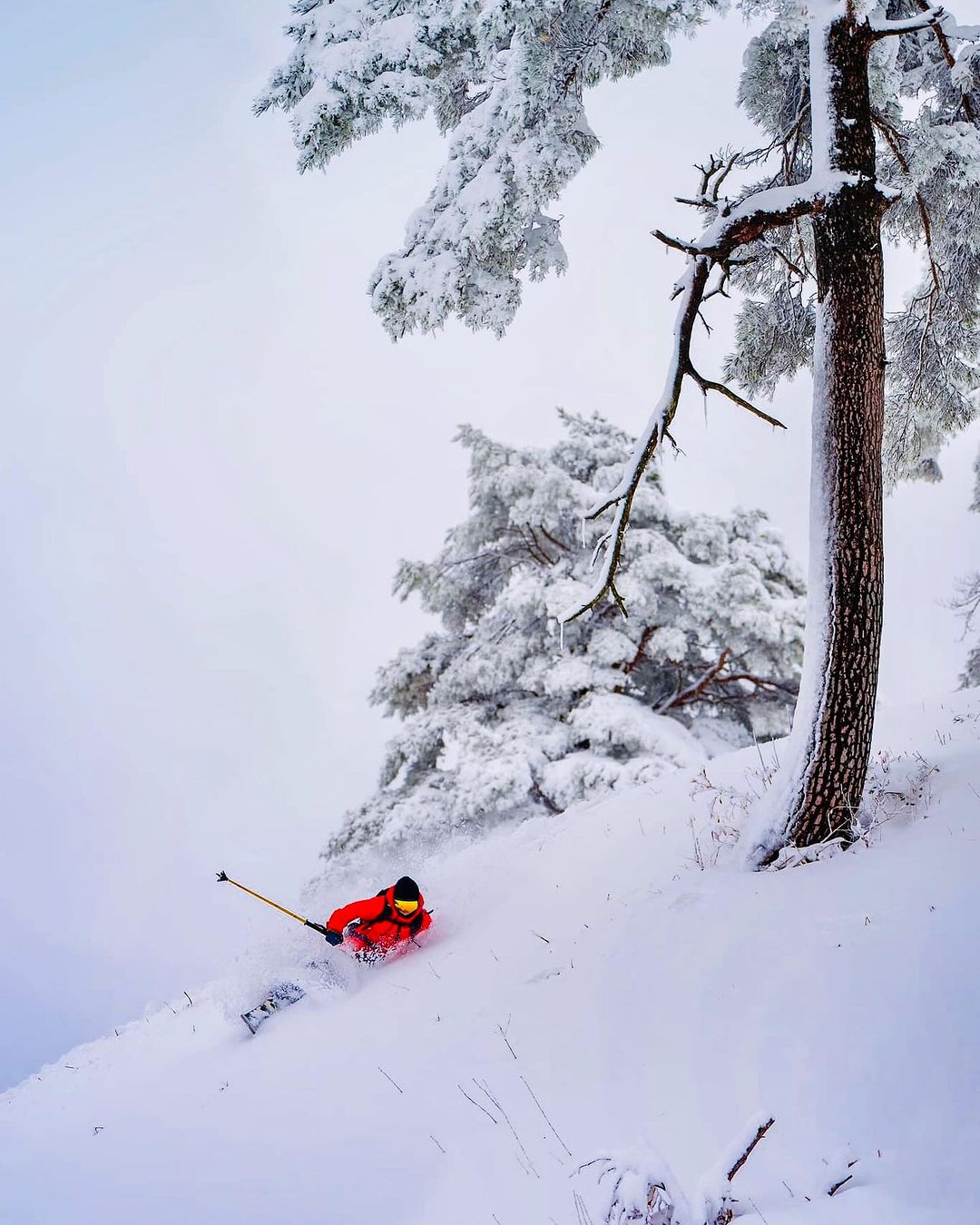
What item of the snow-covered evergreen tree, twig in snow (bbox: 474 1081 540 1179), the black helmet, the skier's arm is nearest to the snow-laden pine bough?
the snow-covered evergreen tree

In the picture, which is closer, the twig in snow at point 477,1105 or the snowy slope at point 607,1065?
the snowy slope at point 607,1065

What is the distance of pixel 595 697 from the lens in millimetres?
12242

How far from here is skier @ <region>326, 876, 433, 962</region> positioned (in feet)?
18.6

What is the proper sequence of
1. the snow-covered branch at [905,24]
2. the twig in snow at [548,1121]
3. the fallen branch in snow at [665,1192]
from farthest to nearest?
the snow-covered branch at [905,24] < the twig in snow at [548,1121] < the fallen branch in snow at [665,1192]

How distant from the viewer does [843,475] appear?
4.38 meters

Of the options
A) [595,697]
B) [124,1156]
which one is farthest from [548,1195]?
[595,697]

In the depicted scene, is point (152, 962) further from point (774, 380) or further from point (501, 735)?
point (774, 380)

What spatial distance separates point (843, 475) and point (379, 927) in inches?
194

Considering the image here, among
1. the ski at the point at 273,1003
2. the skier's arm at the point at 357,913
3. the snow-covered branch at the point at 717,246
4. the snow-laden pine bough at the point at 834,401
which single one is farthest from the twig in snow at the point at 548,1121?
the ski at the point at 273,1003

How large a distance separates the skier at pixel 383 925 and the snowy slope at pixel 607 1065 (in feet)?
0.68

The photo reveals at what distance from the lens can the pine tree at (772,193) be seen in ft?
14.2

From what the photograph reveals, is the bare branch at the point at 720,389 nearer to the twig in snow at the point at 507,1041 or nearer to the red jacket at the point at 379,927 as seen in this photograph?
the twig in snow at the point at 507,1041

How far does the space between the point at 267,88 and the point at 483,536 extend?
958 cm

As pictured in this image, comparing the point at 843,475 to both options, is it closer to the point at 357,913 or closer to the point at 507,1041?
the point at 507,1041
